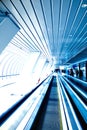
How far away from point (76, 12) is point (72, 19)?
91cm

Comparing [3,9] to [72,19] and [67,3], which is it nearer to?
[67,3]

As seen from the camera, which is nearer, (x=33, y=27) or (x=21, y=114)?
(x=21, y=114)

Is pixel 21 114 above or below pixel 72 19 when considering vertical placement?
below

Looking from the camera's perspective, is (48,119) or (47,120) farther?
(48,119)

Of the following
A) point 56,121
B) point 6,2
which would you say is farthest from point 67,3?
point 56,121

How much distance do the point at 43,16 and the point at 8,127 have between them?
4.76 metres

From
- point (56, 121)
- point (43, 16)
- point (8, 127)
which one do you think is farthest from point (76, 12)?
point (8, 127)

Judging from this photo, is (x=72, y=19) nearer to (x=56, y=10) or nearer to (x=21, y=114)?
(x=56, y=10)

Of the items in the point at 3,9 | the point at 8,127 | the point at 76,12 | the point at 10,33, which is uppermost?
the point at 76,12

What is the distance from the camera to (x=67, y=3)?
18.7 ft

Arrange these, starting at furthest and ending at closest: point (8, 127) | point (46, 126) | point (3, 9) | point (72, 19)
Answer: point (72, 19) → point (3, 9) → point (46, 126) → point (8, 127)

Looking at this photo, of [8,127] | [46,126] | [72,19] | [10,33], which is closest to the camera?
[8,127]

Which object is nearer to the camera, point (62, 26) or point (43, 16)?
point (43, 16)

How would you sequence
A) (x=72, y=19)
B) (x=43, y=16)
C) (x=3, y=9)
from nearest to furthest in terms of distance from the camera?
(x=3, y=9), (x=43, y=16), (x=72, y=19)
